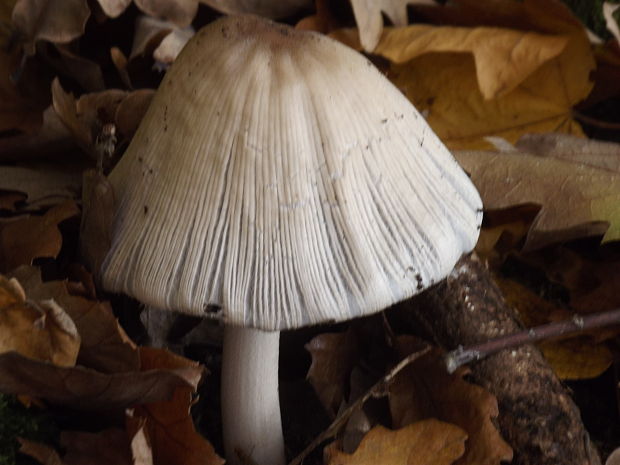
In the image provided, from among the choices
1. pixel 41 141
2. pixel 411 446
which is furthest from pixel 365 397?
pixel 41 141

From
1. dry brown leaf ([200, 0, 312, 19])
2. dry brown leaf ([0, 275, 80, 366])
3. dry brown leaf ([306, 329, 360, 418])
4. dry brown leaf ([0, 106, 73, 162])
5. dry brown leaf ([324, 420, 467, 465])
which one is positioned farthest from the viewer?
dry brown leaf ([200, 0, 312, 19])

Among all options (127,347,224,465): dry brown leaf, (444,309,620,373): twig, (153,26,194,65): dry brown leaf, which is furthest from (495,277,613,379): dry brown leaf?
(153,26,194,65): dry brown leaf

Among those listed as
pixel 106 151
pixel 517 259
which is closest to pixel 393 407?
pixel 517 259

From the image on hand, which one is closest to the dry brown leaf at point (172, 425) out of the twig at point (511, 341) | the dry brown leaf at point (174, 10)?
the twig at point (511, 341)

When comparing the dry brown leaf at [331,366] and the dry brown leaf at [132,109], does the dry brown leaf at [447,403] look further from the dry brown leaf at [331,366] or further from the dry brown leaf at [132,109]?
the dry brown leaf at [132,109]

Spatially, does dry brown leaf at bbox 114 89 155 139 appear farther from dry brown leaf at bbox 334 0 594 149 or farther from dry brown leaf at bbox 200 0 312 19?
dry brown leaf at bbox 334 0 594 149

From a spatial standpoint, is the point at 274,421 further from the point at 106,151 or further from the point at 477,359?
the point at 106,151

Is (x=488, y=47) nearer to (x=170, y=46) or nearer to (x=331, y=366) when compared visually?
(x=170, y=46)
